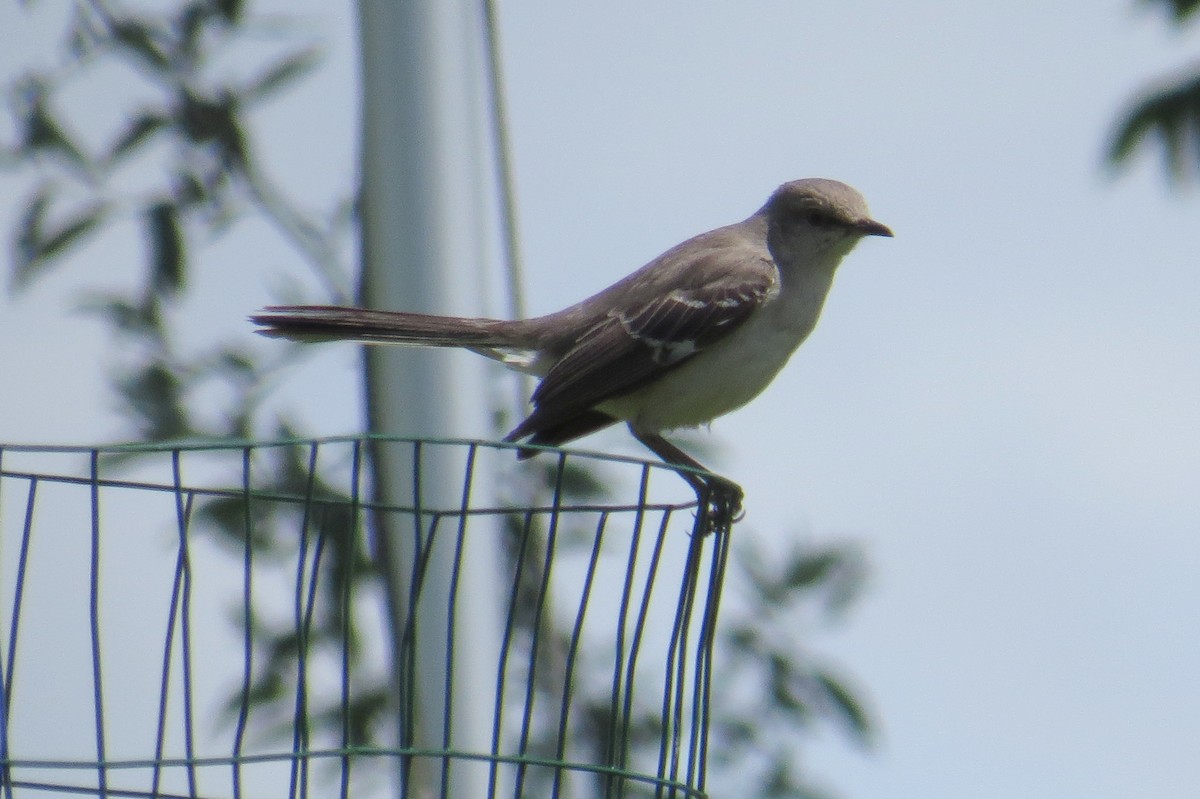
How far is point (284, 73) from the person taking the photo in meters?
5.02

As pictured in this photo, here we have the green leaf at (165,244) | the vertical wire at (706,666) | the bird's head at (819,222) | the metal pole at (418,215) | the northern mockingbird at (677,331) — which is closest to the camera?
the vertical wire at (706,666)

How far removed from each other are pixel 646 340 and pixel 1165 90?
170cm

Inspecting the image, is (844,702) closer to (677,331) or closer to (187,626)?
(677,331)

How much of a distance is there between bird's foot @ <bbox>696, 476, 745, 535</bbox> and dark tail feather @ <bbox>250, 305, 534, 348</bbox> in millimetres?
730

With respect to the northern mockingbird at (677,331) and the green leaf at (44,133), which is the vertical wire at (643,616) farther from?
the green leaf at (44,133)

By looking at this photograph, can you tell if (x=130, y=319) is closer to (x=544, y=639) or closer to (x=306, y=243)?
(x=306, y=243)

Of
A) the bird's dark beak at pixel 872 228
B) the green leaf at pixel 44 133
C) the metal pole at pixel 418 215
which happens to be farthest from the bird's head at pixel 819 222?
the green leaf at pixel 44 133

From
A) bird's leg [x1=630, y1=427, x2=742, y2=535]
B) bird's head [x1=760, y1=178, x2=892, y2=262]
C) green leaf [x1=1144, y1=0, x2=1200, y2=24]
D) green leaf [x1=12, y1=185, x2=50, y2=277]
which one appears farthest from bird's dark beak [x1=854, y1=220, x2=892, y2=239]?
green leaf [x1=12, y1=185, x2=50, y2=277]

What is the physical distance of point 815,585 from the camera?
17.3 feet

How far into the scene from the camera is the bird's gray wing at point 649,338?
501cm

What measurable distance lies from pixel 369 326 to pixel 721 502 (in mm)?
1022

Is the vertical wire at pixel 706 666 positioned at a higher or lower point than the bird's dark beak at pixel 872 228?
lower

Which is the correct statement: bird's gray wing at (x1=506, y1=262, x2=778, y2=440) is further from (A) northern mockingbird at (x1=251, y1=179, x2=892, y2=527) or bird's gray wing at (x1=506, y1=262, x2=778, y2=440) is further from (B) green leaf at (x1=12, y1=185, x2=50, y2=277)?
(B) green leaf at (x1=12, y1=185, x2=50, y2=277)

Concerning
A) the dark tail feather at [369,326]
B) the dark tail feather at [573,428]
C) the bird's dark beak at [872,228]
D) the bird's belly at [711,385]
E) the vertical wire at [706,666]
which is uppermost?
the bird's dark beak at [872,228]
